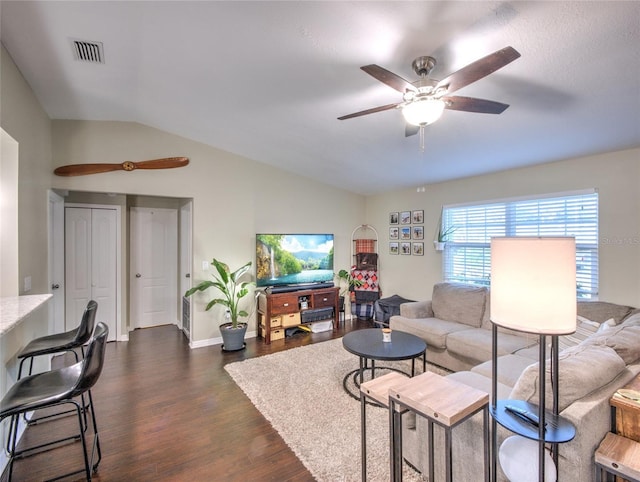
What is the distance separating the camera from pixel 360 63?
6.95 ft

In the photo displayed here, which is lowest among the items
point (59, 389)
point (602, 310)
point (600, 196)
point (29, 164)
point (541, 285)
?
point (59, 389)

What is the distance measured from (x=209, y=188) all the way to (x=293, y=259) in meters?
1.64

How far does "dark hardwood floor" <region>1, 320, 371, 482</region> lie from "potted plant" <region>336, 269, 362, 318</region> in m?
2.52

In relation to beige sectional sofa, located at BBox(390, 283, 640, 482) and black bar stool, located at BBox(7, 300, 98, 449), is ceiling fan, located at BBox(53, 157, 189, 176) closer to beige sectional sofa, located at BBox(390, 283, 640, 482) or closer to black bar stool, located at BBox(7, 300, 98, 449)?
black bar stool, located at BBox(7, 300, 98, 449)

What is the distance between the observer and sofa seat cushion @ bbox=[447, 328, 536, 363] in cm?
287

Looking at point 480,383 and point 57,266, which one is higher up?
point 57,266

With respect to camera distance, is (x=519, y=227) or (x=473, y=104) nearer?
(x=473, y=104)

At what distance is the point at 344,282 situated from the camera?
5645 mm

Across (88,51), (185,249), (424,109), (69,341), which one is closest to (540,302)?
(424,109)

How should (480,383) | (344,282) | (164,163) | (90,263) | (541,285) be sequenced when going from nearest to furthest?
(541,285), (480,383), (164,163), (90,263), (344,282)

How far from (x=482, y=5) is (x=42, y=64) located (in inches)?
124

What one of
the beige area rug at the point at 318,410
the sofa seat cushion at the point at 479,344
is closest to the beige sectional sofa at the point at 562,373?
the sofa seat cushion at the point at 479,344

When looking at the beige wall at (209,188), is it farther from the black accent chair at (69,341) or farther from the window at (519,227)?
the window at (519,227)

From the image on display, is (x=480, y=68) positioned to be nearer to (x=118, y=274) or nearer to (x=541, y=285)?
(x=541, y=285)
